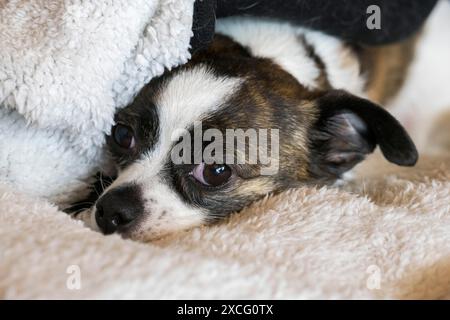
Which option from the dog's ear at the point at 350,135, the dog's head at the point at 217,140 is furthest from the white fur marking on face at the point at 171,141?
the dog's ear at the point at 350,135

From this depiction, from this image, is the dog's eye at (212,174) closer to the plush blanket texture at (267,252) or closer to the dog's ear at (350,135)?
the plush blanket texture at (267,252)

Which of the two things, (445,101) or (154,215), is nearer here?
(154,215)

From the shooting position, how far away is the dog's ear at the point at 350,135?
60.7 inches

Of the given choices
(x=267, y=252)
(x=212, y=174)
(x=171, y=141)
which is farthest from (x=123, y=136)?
(x=267, y=252)

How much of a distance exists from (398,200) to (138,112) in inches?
28.3

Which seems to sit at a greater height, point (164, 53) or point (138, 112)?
point (164, 53)

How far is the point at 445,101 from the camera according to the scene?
2510 millimetres

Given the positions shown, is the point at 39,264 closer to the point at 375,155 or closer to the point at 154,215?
the point at 154,215

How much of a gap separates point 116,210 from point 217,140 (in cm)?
30

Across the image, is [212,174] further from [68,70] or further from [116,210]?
[68,70]

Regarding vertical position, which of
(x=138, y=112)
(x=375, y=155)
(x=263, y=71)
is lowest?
(x=375, y=155)

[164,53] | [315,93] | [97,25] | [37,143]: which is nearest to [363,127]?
[315,93]

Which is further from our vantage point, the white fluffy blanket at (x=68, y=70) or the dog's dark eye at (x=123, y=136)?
the dog's dark eye at (x=123, y=136)

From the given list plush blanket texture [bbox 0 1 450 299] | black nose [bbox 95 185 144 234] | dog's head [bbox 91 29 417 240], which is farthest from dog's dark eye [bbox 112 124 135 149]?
plush blanket texture [bbox 0 1 450 299]
